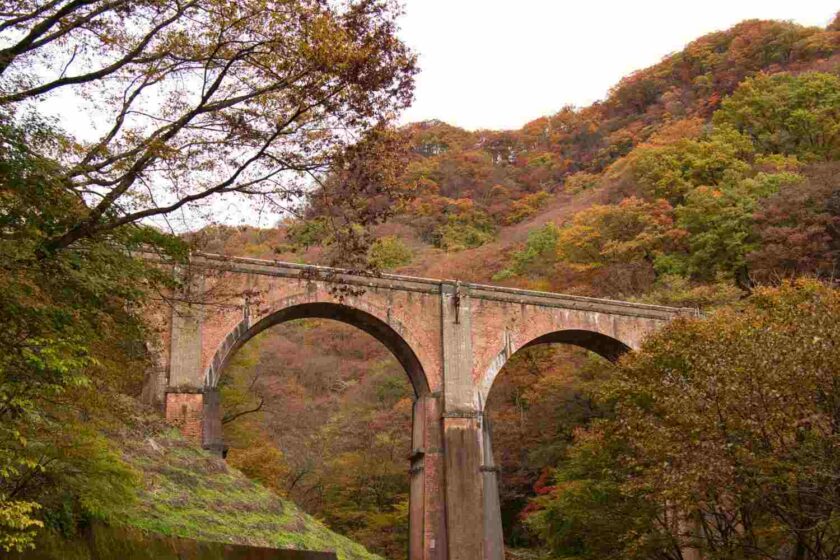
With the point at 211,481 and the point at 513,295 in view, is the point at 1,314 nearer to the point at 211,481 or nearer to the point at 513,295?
the point at 211,481

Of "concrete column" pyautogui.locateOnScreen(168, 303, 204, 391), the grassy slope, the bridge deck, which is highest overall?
the bridge deck

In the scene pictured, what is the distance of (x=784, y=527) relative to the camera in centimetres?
1268

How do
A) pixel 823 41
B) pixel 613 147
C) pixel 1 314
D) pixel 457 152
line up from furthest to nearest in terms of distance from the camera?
pixel 457 152, pixel 613 147, pixel 823 41, pixel 1 314

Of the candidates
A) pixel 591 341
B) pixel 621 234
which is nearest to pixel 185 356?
pixel 591 341

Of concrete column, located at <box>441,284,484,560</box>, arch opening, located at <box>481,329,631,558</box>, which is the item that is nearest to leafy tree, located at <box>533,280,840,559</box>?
concrete column, located at <box>441,284,484,560</box>

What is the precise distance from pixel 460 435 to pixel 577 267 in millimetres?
15438

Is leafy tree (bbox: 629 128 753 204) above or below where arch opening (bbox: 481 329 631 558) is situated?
above

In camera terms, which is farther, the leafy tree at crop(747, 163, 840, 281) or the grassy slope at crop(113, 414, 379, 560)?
the leafy tree at crop(747, 163, 840, 281)

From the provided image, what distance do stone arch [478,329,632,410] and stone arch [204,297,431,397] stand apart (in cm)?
152

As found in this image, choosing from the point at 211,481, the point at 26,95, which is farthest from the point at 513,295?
the point at 26,95

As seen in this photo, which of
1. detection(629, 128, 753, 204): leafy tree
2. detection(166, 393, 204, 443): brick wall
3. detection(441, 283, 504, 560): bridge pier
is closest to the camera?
detection(166, 393, 204, 443): brick wall

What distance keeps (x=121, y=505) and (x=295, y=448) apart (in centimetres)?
2329

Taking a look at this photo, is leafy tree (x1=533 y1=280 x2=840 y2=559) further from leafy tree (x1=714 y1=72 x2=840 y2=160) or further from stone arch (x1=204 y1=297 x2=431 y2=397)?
leafy tree (x1=714 y1=72 x2=840 y2=160)

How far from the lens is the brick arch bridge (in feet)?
59.1
